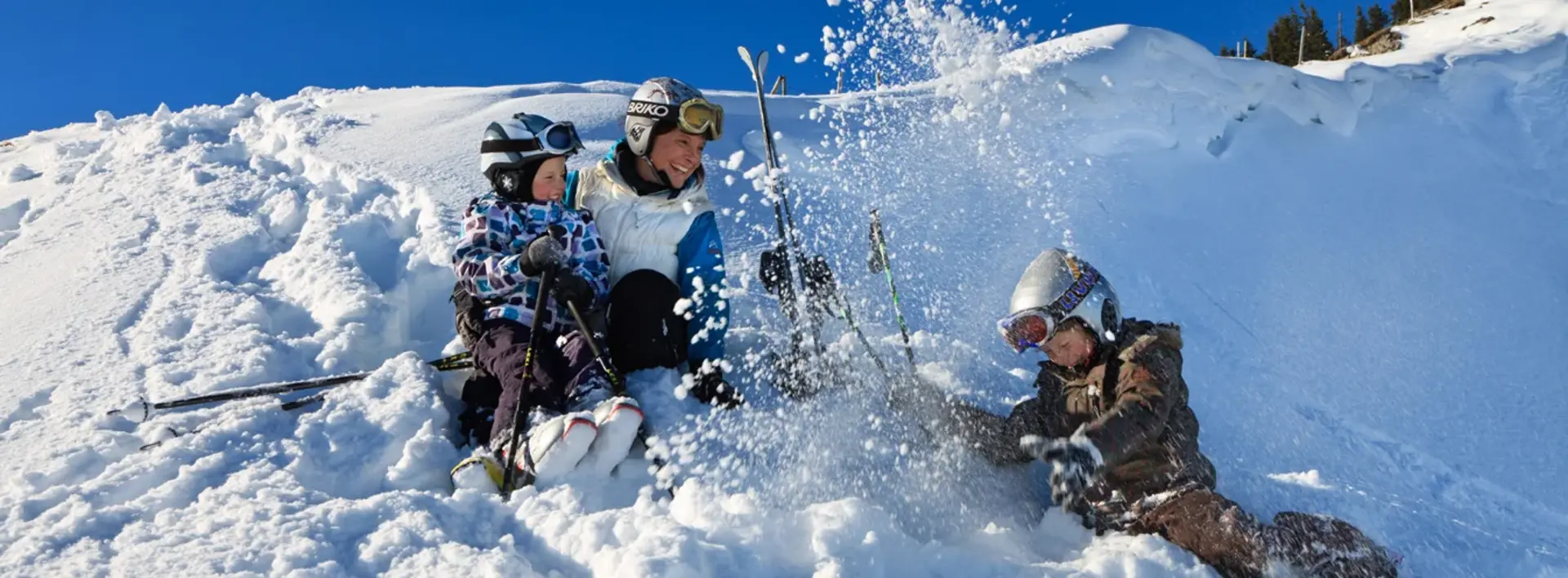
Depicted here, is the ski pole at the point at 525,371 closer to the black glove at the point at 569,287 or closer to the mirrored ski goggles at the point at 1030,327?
the black glove at the point at 569,287

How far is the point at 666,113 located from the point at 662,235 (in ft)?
1.60

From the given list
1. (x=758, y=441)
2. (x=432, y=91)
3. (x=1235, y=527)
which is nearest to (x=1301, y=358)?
(x=1235, y=527)

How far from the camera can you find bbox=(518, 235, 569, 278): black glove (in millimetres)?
3195

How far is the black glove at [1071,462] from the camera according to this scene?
278 cm

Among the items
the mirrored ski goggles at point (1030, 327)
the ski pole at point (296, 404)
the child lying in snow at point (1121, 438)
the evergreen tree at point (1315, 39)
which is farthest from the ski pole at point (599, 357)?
the evergreen tree at point (1315, 39)

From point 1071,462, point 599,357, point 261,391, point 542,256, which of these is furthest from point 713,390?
point 261,391

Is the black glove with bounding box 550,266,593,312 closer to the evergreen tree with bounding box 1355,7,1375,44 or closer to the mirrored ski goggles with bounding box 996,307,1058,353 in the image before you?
the mirrored ski goggles with bounding box 996,307,1058,353

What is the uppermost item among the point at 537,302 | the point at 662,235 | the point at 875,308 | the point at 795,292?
the point at 662,235

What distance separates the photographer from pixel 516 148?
3521 millimetres

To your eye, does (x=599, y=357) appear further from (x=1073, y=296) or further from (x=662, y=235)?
(x=1073, y=296)

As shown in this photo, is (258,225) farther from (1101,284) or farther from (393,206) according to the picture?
(1101,284)

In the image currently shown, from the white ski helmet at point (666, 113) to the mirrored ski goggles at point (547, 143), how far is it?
248 millimetres

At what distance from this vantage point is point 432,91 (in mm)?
9758

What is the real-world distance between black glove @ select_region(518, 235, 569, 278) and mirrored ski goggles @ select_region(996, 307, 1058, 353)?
1600 mm
